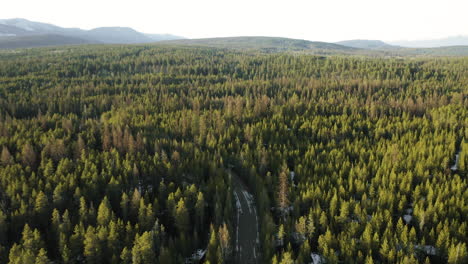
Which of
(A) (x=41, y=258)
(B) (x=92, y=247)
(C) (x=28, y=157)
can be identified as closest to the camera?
(A) (x=41, y=258)

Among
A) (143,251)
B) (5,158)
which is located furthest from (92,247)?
(5,158)

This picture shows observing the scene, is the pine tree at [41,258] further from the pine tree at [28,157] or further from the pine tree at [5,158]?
the pine tree at [5,158]

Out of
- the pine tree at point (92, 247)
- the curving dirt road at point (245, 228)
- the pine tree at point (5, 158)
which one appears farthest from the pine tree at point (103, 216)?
the pine tree at point (5, 158)

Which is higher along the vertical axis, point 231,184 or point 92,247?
point 231,184

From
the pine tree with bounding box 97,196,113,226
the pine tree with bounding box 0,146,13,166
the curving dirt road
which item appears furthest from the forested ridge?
the curving dirt road

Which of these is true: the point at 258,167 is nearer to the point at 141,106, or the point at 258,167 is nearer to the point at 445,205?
the point at 445,205

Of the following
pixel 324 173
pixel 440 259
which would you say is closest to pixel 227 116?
pixel 324 173

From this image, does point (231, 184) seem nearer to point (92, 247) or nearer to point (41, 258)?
point (92, 247)

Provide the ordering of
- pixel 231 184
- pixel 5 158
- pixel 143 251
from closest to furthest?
pixel 143 251, pixel 231 184, pixel 5 158
